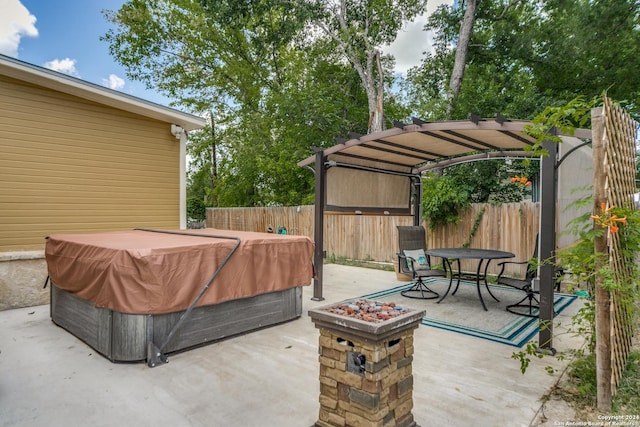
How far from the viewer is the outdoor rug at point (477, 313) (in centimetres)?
377

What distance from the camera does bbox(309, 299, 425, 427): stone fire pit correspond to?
1.75m

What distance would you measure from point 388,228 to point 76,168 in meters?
6.33

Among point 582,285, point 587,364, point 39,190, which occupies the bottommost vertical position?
point 587,364

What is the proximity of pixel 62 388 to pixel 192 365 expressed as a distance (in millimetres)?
880

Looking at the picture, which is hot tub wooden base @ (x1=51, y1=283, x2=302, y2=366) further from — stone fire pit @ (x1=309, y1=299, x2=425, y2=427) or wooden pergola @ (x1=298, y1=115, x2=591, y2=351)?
stone fire pit @ (x1=309, y1=299, x2=425, y2=427)

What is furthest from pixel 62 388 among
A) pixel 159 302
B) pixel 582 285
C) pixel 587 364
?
pixel 582 285

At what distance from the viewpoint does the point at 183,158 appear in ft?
22.7

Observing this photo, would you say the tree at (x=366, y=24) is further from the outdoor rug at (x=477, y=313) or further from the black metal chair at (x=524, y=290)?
the black metal chair at (x=524, y=290)

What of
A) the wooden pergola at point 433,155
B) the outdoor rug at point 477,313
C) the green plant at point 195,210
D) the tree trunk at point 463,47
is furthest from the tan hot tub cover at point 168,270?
the green plant at point 195,210

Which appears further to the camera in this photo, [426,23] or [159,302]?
[426,23]

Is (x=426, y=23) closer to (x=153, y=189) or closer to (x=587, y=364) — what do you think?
(x=153, y=189)

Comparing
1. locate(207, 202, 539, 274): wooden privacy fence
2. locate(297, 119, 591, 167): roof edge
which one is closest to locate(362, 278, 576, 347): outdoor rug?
locate(207, 202, 539, 274): wooden privacy fence

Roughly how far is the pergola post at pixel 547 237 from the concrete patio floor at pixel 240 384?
345 mm

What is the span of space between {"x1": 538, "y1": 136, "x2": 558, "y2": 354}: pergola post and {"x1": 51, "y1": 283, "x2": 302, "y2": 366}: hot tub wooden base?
8.13 ft
